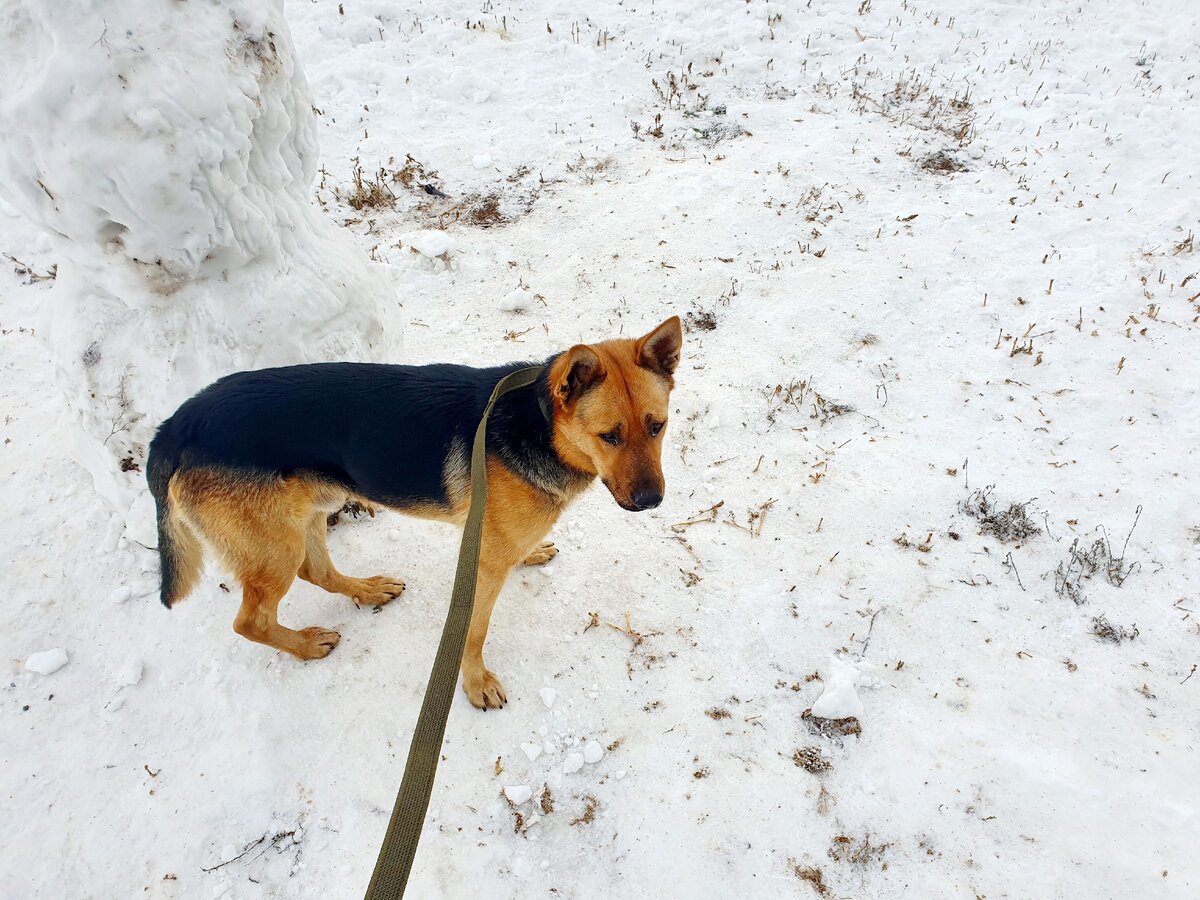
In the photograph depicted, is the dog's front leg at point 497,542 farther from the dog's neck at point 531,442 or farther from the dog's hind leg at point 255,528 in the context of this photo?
the dog's hind leg at point 255,528

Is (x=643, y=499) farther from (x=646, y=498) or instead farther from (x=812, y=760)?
(x=812, y=760)

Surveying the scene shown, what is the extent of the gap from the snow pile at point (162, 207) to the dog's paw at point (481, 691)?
2.33 metres

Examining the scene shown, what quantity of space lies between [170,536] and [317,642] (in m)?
1.04

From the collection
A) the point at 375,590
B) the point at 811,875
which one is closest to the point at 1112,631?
the point at 811,875

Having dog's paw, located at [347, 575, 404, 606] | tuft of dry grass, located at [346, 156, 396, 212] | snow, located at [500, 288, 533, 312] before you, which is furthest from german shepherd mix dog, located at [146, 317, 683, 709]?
tuft of dry grass, located at [346, 156, 396, 212]

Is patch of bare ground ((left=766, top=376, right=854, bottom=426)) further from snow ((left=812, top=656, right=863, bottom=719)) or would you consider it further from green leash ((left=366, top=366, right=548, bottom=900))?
green leash ((left=366, top=366, right=548, bottom=900))

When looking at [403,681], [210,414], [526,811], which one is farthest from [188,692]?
[526,811]

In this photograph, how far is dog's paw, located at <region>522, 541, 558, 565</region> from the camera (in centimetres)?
425

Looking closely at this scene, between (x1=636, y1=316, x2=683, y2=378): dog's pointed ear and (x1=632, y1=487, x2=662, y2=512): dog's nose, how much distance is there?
693 mm

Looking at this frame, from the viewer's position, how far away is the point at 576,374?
9.73 ft

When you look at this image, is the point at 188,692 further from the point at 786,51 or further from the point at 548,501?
the point at 786,51

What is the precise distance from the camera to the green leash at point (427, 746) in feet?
5.48

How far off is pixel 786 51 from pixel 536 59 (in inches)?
147

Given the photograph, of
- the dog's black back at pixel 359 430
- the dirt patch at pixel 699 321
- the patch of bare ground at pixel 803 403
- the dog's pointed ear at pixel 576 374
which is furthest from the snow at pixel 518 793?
the dirt patch at pixel 699 321
